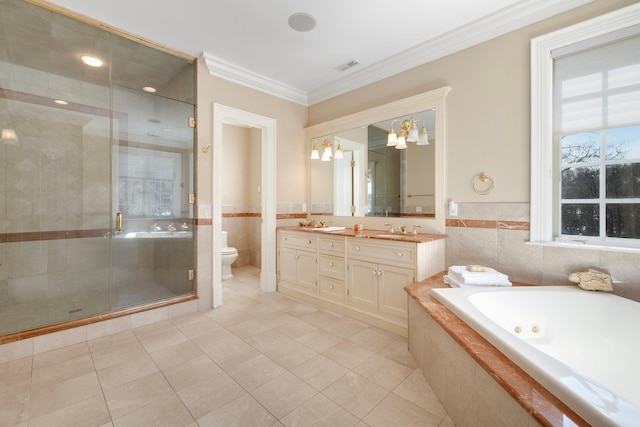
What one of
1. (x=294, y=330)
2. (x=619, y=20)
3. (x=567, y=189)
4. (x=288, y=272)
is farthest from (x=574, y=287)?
(x=288, y=272)

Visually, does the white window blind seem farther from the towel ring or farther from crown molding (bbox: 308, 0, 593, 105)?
the towel ring

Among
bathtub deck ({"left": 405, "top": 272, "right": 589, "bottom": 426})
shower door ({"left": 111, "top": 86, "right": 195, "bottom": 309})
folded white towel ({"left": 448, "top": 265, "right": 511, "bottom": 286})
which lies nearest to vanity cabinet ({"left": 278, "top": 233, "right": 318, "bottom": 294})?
shower door ({"left": 111, "top": 86, "right": 195, "bottom": 309})

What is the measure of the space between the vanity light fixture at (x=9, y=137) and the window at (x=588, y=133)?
436 cm

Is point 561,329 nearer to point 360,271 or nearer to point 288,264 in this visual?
point 360,271

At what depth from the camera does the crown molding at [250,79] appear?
3.13 m

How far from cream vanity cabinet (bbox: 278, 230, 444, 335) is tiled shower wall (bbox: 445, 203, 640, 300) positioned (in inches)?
9.3

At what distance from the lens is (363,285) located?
2801 millimetres

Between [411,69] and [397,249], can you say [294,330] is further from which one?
[411,69]

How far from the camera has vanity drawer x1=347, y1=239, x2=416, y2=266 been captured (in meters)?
2.44

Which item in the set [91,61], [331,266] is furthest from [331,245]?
[91,61]

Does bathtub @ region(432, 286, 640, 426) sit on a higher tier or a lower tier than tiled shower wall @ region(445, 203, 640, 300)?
lower

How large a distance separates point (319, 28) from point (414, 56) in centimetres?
109

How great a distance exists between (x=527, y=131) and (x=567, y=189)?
59cm

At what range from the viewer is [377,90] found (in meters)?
3.36
